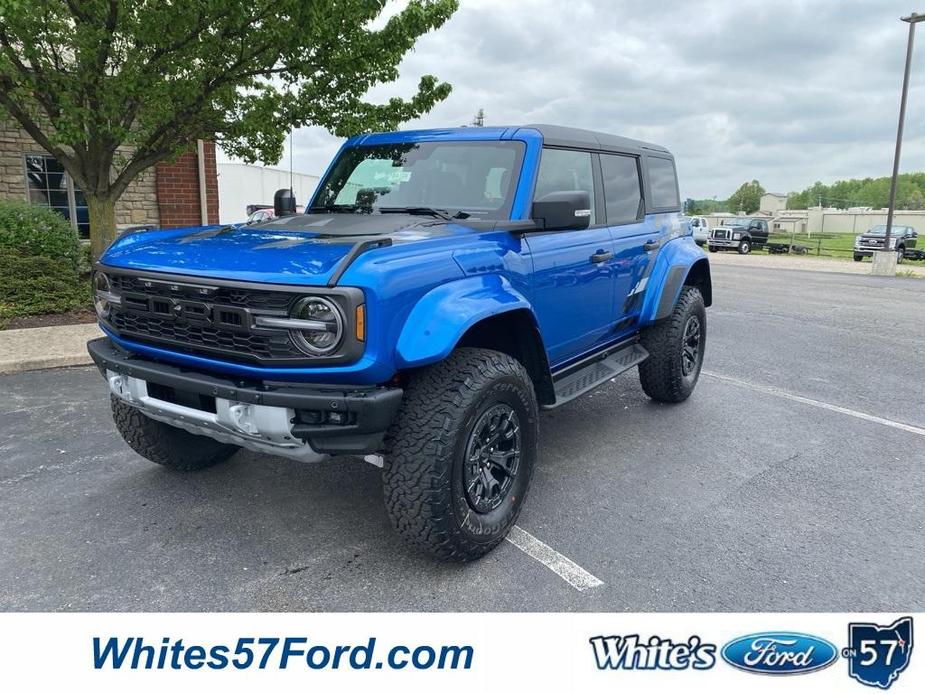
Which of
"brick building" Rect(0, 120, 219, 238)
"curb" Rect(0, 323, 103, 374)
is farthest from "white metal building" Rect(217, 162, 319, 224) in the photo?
"curb" Rect(0, 323, 103, 374)

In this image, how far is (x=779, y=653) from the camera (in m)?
2.42

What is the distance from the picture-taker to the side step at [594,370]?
3922mm

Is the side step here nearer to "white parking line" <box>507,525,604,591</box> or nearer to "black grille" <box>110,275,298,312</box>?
"white parking line" <box>507,525,604,591</box>

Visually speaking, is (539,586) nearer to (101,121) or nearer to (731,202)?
(101,121)

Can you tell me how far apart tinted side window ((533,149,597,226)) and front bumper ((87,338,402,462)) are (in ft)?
5.75

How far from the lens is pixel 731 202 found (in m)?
115

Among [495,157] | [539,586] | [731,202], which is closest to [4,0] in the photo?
[495,157]

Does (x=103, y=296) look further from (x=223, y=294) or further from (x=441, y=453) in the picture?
(x=441, y=453)

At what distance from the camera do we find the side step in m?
3.92

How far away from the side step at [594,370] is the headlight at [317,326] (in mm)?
1445

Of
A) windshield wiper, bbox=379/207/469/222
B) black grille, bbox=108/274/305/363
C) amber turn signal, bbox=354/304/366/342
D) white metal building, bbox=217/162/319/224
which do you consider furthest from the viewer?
white metal building, bbox=217/162/319/224

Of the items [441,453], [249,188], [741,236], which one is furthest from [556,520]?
[741,236]

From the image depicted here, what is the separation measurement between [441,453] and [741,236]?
32512mm

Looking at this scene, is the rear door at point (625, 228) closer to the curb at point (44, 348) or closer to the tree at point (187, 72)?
the tree at point (187, 72)
